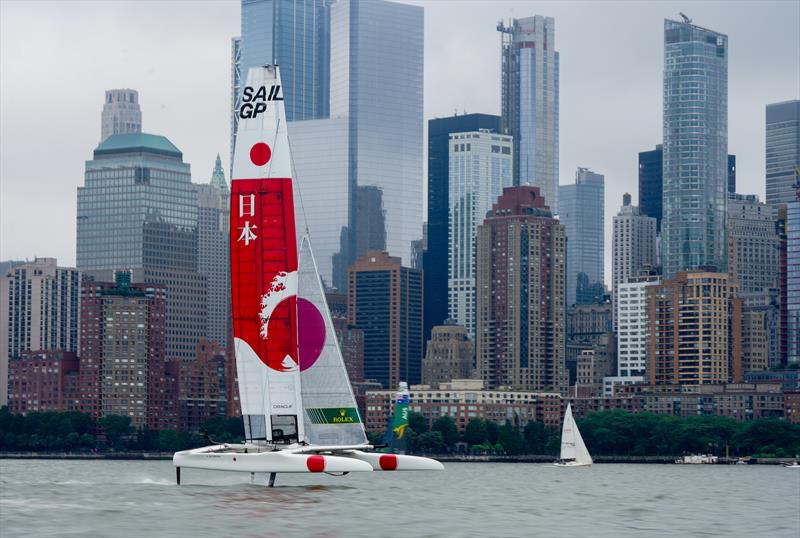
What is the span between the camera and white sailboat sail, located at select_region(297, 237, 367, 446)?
7512cm

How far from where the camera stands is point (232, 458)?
68.1 m

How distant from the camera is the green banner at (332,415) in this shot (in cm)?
7512

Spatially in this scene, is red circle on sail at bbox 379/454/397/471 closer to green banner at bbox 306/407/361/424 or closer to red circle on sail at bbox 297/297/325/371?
green banner at bbox 306/407/361/424

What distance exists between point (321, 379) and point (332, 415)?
1.91 meters

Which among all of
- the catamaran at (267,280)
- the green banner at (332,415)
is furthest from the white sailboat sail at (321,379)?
the catamaran at (267,280)

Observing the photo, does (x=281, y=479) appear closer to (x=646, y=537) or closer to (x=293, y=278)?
(x=293, y=278)

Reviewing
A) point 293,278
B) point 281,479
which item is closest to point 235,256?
point 293,278

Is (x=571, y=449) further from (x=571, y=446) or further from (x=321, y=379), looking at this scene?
(x=321, y=379)

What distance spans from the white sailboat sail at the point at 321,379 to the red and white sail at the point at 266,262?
274 centimetres

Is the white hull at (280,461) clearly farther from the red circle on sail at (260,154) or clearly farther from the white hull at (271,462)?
the red circle on sail at (260,154)

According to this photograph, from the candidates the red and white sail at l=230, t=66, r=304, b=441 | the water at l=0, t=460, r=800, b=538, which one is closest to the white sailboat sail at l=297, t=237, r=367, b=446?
the water at l=0, t=460, r=800, b=538

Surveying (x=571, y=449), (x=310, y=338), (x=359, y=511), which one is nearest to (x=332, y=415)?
(x=310, y=338)

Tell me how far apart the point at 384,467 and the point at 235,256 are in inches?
423

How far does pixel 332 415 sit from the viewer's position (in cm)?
7544
